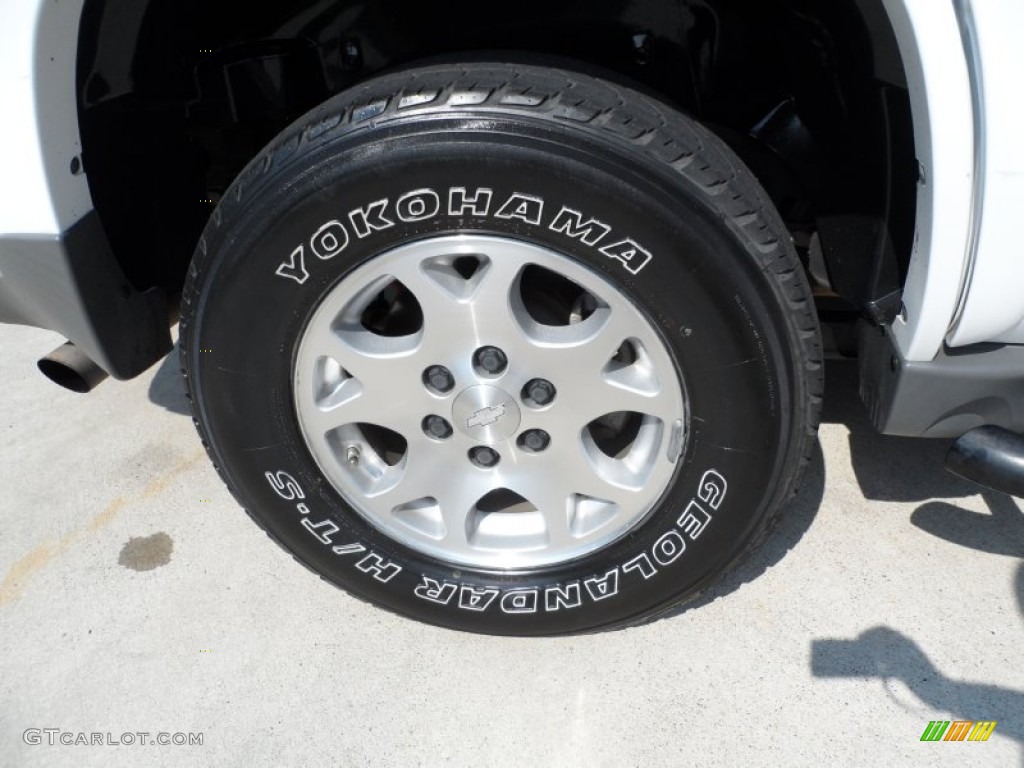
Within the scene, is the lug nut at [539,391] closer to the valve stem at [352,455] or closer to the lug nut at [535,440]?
the lug nut at [535,440]

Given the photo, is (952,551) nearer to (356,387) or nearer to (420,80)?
(356,387)

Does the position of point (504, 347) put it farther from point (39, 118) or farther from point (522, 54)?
point (39, 118)

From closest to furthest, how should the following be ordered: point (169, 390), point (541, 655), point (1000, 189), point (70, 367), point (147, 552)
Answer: point (1000, 189)
point (541, 655)
point (70, 367)
point (147, 552)
point (169, 390)

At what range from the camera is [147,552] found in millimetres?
2346

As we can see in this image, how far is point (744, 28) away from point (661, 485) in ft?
3.37

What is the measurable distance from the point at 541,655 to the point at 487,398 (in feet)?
2.17

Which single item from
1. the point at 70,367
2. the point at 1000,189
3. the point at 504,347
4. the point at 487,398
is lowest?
the point at 70,367

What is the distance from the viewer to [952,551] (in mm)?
2131

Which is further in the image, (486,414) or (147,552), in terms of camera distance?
(147,552)

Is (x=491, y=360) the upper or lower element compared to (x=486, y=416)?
upper

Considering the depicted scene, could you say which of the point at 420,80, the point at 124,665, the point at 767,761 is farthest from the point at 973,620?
the point at 124,665

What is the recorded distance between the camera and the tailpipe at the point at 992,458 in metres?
1.63

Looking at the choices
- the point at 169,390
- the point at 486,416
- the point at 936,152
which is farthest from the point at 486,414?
the point at 169,390

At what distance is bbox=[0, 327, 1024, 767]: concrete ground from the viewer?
1.79 meters
